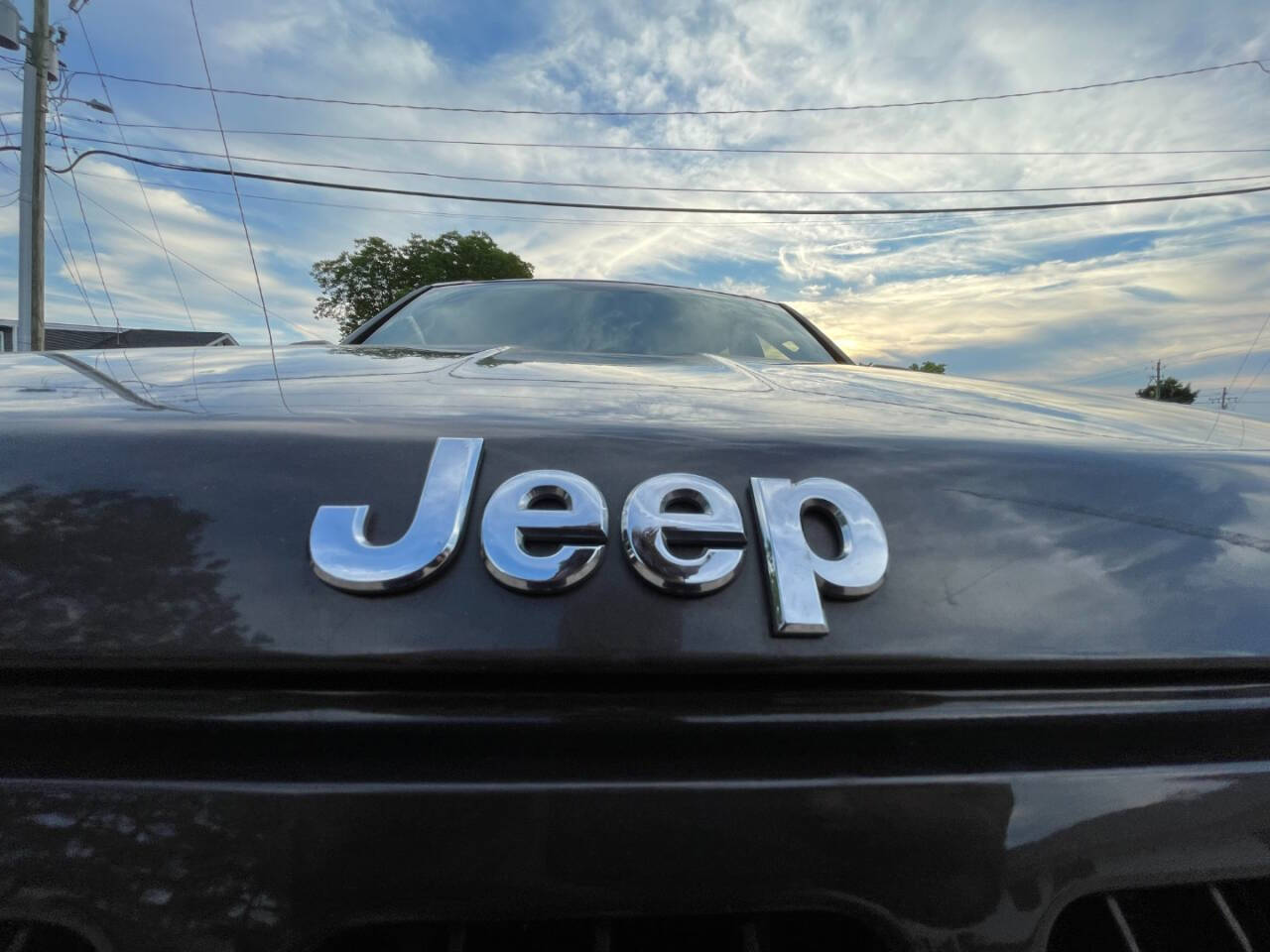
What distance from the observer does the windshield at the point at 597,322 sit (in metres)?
2.26

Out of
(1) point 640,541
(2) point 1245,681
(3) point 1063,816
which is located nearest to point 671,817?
(1) point 640,541

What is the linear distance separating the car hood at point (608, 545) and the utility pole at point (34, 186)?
51.0ft

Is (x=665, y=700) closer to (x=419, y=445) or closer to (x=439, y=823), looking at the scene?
(x=439, y=823)

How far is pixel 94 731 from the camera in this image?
1.89 feet

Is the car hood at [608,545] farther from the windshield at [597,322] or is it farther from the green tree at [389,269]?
the green tree at [389,269]

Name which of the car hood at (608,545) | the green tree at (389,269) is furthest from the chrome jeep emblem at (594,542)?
the green tree at (389,269)

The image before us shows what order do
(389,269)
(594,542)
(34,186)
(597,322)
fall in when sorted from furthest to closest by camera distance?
(389,269)
(34,186)
(597,322)
(594,542)

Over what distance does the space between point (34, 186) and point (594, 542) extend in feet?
56.1

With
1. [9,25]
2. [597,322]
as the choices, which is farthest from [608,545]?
[9,25]

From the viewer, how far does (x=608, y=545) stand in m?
0.61

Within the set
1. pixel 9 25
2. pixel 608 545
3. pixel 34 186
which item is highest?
pixel 9 25

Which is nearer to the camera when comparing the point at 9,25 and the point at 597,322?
the point at 597,322

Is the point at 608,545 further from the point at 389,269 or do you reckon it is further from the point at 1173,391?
the point at 1173,391

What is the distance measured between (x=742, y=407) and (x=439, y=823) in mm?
549
